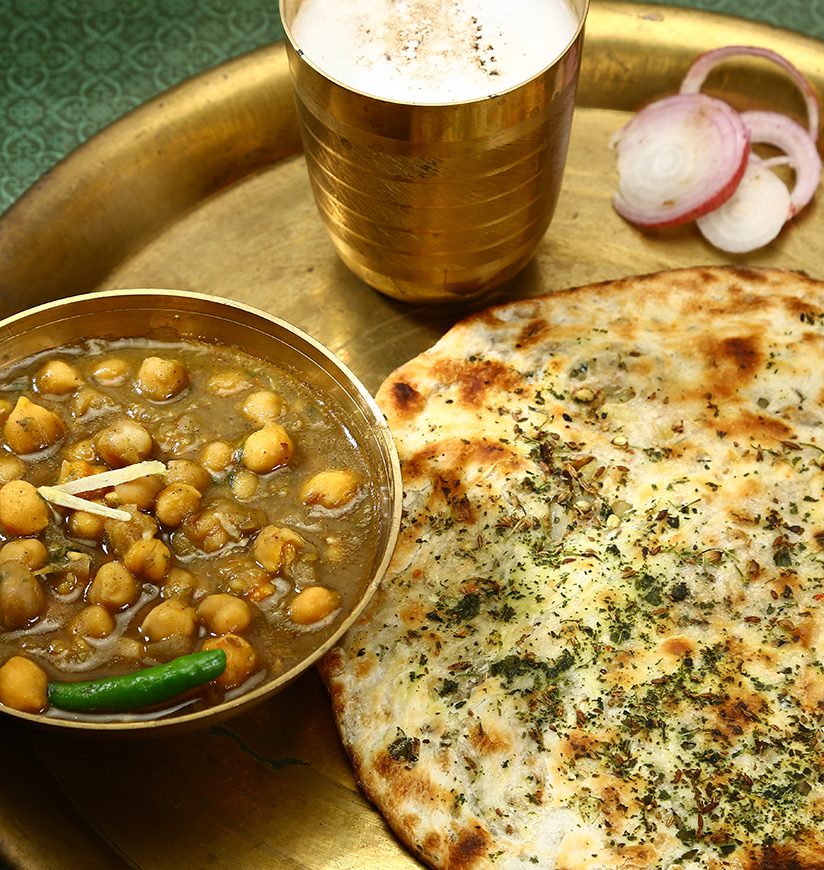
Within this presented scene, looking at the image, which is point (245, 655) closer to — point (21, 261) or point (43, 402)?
point (43, 402)

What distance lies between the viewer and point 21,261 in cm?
365

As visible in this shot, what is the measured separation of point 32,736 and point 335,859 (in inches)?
32.5

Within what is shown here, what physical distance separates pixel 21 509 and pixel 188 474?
0.39 m

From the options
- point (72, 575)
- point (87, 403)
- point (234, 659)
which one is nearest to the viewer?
point (234, 659)

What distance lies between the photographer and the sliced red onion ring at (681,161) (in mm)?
3727

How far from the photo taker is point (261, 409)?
118 inches

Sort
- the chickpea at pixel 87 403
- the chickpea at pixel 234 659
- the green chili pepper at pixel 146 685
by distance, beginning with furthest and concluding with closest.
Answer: the chickpea at pixel 87 403
the chickpea at pixel 234 659
the green chili pepper at pixel 146 685

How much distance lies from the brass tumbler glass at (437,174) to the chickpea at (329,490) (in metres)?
0.78

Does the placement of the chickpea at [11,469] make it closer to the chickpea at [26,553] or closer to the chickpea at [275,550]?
the chickpea at [26,553]

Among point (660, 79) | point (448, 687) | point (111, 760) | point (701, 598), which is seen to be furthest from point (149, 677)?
point (660, 79)

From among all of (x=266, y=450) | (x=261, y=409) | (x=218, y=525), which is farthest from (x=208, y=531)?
Result: (x=261, y=409)

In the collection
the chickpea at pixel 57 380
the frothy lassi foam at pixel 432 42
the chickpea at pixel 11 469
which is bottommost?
the chickpea at pixel 11 469

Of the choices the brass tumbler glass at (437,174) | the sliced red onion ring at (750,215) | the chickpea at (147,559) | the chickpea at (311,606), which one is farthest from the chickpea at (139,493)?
the sliced red onion ring at (750,215)

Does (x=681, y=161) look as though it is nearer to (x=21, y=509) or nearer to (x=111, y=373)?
(x=111, y=373)
